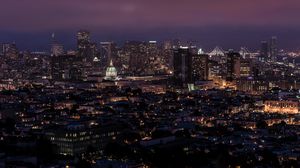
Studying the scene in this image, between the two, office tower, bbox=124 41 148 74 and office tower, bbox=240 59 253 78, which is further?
office tower, bbox=124 41 148 74

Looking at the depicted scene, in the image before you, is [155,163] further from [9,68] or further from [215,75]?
[9,68]

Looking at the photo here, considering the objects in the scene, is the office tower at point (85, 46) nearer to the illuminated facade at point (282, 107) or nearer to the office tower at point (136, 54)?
the office tower at point (136, 54)

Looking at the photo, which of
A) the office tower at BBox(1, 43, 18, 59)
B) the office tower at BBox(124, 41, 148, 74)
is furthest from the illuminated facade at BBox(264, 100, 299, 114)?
the office tower at BBox(1, 43, 18, 59)

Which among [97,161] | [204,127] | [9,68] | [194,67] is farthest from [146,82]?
[97,161]

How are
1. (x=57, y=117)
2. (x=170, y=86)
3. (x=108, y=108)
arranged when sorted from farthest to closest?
(x=170, y=86)
(x=108, y=108)
(x=57, y=117)

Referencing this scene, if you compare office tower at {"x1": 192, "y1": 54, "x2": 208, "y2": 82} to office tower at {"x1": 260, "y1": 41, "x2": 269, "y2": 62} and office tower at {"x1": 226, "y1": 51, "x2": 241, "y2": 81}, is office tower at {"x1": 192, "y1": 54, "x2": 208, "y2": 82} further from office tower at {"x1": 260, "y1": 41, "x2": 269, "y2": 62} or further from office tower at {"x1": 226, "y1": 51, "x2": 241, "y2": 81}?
office tower at {"x1": 260, "y1": 41, "x2": 269, "y2": 62}

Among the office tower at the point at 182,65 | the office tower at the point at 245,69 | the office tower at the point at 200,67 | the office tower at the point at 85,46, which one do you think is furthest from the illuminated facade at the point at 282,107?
the office tower at the point at 85,46
